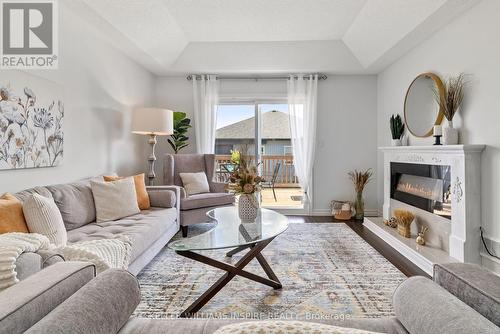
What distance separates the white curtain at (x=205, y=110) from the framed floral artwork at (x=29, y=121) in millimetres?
2349

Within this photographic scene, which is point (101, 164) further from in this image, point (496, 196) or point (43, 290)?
point (496, 196)

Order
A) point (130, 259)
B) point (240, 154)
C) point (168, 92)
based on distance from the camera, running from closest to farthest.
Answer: point (130, 259) → point (240, 154) → point (168, 92)

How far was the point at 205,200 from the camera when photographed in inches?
143

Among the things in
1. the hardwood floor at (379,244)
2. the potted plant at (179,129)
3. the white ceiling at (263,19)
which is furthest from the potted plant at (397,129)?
the potted plant at (179,129)

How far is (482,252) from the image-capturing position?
2438mm

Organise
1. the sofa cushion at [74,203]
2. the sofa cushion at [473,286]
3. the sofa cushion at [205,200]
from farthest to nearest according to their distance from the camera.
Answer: the sofa cushion at [205,200], the sofa cushion at [74,203], the sofa cushion at [473,286]

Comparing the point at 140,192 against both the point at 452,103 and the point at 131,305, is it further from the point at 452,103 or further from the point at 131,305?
the point at 452,103

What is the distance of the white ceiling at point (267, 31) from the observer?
2.94 meters

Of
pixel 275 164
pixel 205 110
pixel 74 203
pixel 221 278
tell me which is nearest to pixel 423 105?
pixel 275 164

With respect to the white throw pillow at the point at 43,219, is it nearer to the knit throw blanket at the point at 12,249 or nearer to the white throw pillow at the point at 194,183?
the knit throw blanket at the point at 12,249

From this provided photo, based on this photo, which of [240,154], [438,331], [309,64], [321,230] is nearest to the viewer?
[438,331]

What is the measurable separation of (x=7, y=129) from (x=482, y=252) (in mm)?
4007

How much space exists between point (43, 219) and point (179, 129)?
2915 mm

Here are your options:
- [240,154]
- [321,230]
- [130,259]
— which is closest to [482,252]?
[321,230]
